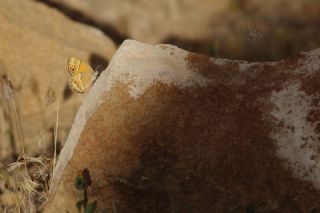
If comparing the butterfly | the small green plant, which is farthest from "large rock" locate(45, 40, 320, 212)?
the butterfly

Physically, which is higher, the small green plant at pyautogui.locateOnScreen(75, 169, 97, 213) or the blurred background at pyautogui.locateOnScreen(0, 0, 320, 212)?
the blurred background at pyautogui.locateOnScreen(0, 0, 320, 212)

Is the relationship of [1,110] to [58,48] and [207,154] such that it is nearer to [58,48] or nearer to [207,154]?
[58,48]

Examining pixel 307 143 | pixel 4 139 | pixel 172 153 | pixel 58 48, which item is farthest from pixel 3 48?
pixel 307 143

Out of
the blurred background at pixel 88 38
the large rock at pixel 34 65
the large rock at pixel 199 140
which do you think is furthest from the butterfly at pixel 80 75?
the large rock at pixel 34 65

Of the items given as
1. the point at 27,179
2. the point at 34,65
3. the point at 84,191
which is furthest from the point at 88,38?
the point at 84,191

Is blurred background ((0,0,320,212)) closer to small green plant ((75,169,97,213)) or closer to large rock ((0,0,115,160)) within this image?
large rock ((0,0,115,160))
